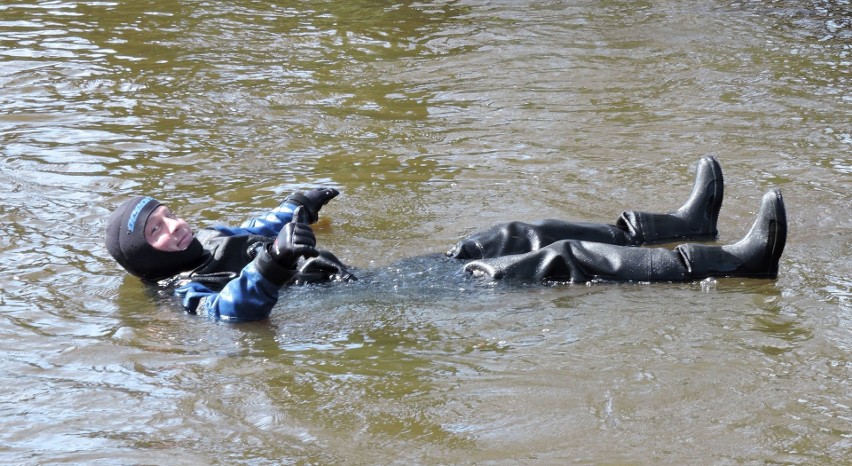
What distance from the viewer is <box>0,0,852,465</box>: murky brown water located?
13.0ft

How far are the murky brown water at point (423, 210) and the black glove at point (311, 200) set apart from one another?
0.94 ft

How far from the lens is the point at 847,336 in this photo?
176 inches

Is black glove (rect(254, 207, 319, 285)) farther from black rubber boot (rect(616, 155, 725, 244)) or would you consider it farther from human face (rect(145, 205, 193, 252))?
black rubber boot (rect(616, 155, 725, 244))

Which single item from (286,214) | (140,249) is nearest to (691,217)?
(286,214)

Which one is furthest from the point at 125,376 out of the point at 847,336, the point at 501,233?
the point at 847,336

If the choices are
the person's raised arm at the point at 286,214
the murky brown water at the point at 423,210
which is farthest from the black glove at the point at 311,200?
the murky brown water at the point at 423,210

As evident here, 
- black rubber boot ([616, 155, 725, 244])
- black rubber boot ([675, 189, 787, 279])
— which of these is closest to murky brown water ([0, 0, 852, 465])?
black rubber boot ([675, 189, 787, 279])

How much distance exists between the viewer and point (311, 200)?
21.2 ft

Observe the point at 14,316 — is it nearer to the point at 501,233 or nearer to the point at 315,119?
the point at 501,233

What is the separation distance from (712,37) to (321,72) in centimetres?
431

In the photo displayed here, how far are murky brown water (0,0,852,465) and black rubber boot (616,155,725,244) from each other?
0.88 feet

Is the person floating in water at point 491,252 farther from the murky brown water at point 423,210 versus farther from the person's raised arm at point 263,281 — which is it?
the murky brown water at point 423,210

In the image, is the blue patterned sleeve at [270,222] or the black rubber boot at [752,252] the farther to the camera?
the blue patterned sleeve at [270,222]

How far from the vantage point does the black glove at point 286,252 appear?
487 centimetres
